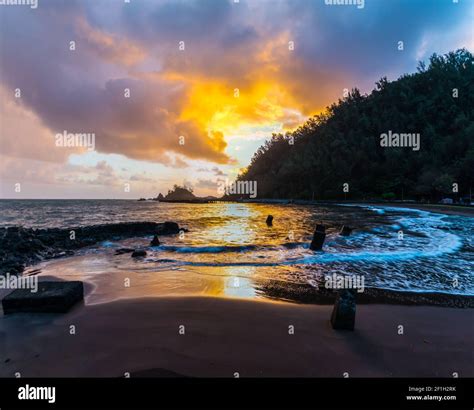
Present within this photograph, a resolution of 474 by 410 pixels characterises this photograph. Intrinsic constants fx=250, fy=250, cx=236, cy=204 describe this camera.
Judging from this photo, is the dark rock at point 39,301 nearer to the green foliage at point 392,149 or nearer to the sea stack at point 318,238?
the sea stack at point 318,238

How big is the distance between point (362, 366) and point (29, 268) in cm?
1172

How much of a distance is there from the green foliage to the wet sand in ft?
252

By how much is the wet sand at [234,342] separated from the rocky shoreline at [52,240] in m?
7.04

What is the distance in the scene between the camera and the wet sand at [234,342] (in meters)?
3.26

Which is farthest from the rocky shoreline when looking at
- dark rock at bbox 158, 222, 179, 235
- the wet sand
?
the wet sand

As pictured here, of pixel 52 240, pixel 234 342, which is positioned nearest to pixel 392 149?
pixel 52 240

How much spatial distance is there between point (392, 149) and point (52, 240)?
11481cm

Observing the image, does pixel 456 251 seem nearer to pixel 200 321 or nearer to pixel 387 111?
pixel 200 321

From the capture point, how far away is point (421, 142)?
319ft

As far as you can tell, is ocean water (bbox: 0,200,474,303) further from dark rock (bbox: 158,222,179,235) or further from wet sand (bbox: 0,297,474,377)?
dark rock (bbox: 158,222,179,235)

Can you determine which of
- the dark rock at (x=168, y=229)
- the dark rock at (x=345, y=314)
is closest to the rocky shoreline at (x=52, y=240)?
the dark rock at (x=168, y=229)

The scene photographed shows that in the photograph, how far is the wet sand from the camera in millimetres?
3264

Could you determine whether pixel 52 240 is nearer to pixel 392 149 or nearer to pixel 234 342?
pixel 234 342
